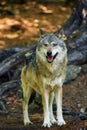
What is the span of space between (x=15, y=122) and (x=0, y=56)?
391 cm

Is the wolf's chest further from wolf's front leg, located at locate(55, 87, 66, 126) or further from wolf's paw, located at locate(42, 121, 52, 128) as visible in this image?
wolf's paw, located at locate(42, 121, 52, 128)

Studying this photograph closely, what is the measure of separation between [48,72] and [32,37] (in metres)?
8.91

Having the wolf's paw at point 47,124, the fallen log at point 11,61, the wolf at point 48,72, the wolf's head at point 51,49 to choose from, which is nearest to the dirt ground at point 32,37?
the wolf's paw at point 47,124

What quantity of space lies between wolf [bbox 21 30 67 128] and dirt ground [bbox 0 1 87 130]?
0.32m

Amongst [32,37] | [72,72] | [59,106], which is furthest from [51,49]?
[32,37]

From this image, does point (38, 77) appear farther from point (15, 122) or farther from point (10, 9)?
point (10, 9)

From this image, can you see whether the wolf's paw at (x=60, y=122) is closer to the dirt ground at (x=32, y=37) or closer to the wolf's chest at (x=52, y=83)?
the dirt ground at (x=32, y=37)

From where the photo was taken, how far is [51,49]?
659 cm

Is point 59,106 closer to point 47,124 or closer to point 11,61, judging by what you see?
point 47,124

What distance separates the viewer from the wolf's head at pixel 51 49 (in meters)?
6.62

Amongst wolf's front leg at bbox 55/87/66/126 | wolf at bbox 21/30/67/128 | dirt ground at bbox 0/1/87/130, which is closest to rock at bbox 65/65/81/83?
dirt ground at bbox 0/1/87/130

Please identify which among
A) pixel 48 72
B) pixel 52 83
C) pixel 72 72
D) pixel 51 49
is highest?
pixel 51 49

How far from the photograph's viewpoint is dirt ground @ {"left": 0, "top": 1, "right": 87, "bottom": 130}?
25.3ft

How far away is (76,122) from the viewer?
21.2ft
